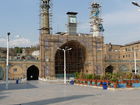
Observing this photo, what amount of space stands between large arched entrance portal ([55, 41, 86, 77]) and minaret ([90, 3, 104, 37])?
6.93 meters

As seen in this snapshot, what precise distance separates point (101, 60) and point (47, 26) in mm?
17689

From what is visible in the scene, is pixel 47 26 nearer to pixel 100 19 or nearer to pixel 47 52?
pixel 47 52

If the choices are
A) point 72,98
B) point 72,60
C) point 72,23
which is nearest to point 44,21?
point 72,23

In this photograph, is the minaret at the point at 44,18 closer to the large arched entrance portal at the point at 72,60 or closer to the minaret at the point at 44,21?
the minaret at the point at 44,21

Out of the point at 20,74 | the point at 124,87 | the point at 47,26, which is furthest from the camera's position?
the point at 47,26

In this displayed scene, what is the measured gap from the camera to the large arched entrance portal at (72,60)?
63.2 metres

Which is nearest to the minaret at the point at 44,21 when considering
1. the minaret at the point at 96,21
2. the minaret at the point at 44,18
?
the minaret at the point at 44,18

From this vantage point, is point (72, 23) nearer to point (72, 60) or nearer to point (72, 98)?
point (72, 60)

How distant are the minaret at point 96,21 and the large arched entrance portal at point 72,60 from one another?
693 cm

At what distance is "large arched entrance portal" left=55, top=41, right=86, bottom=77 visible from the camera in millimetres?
63219

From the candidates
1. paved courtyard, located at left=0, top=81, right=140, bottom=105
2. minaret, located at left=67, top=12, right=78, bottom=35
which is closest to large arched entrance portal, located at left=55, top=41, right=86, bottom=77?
minaret, located at left=67, top=12, right=78, bottom=35

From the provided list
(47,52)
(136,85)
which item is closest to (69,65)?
(47,52)

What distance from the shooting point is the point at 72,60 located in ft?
216

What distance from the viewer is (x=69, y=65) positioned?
214 ft
